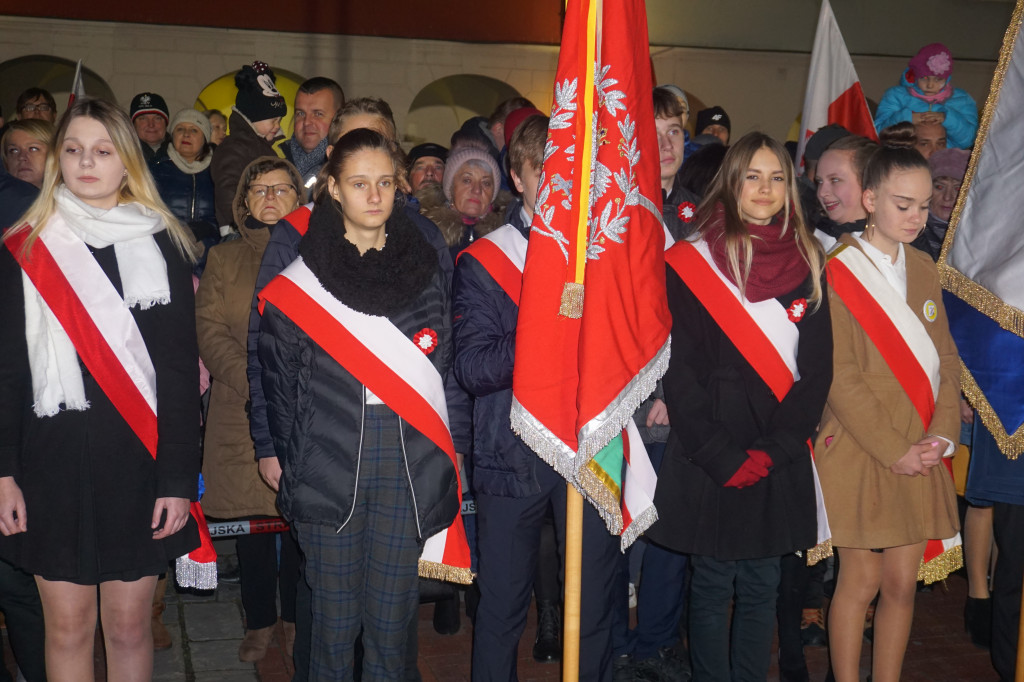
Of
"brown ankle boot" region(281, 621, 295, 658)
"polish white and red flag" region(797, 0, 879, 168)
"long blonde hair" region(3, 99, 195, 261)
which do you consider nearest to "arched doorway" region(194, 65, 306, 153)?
"polish white and red flag" region(797, 0, 879, 168)

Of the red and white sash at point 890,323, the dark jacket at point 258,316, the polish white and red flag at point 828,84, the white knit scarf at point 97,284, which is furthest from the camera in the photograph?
the polish white and red flag at point 828,84

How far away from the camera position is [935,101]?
6.37 meters

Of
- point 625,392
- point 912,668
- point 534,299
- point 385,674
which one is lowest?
point 912,668

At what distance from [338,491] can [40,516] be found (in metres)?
0.82

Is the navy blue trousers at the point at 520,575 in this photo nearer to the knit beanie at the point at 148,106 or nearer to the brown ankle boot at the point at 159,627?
the brown ankle boot at the point at 159,627

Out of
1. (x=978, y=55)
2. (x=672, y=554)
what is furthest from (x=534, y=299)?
(x=978, y=55)

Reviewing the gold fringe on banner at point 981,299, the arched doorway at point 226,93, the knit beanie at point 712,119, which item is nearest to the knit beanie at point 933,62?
the knit beanie at point 712,119

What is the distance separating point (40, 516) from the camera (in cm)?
286

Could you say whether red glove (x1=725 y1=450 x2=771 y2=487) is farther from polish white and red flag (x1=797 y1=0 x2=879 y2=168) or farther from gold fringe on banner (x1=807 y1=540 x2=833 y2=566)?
polish white and red flag (x1=797 y1=0 x2=879 y2=168)

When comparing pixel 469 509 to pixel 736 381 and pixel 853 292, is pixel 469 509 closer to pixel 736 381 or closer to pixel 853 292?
pixel 736 381

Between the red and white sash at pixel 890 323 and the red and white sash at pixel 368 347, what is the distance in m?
1.47

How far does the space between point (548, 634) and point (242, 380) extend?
157 centimetres

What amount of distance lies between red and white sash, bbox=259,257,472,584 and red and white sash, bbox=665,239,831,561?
92cm

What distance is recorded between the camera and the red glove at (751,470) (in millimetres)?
3225
